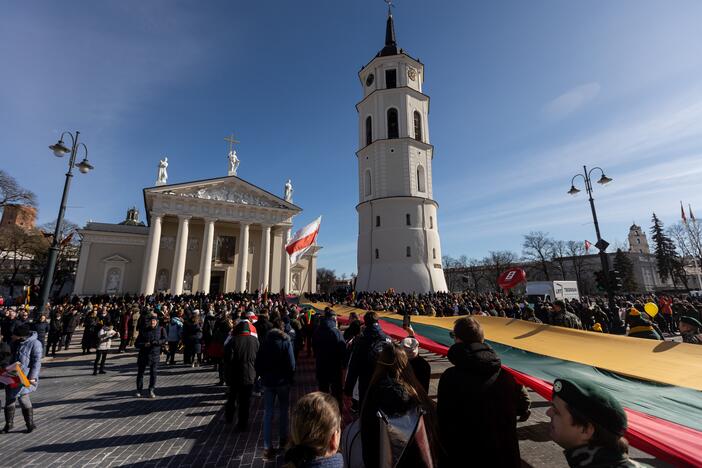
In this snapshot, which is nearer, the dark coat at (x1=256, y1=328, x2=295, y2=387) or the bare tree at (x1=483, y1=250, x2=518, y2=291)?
the dark coat at (x1=256, y1=328, x2=295, y2=387)

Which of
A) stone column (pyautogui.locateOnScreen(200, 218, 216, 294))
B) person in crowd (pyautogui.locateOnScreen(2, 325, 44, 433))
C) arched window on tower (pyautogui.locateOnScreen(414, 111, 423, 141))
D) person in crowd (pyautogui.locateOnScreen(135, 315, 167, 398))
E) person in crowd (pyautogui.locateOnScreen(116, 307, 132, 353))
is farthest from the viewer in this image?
arched window on tower (pyautogui.locateOnScreen(414, 111, 423, 141))

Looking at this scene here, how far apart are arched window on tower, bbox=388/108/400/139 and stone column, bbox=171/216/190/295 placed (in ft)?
75.9

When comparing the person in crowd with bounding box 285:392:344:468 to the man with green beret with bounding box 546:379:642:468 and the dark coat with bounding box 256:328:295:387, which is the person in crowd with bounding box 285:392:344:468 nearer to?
the man with green beret with bounding box 546:379:642:468

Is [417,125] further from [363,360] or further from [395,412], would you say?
[395,412]

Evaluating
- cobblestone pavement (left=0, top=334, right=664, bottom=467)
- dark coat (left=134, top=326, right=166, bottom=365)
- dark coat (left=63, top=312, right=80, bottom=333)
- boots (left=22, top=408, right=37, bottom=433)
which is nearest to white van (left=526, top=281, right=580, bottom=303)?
cobblestone pavement (left=0, top=334, right=664, bottom=467)

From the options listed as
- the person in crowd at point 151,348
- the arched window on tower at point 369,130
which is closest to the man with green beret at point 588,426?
the person in crowd at point 151,348

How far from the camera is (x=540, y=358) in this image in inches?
193

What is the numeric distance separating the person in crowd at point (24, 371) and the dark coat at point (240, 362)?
3429mm

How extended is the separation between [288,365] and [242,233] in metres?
28.5

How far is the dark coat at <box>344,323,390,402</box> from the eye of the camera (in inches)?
161

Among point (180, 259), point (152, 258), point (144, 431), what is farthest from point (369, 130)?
point (144, 431)

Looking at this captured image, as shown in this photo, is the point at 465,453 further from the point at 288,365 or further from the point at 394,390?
Answer: the point at 288,365

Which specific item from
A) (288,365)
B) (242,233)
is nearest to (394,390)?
(288,365)

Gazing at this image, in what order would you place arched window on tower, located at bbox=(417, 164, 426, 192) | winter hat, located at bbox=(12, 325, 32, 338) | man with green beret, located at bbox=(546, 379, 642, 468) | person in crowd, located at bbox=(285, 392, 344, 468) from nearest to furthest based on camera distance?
man with green beret, located at bbox=(546, 379, 642, 468) → person in crowd, located at bbox=(285, 392, 344, 468) → winter hat, located at bbox=(12, 325, 32, 338) → arched window on tower, located at bbox=(417, 164, 426, 192)
